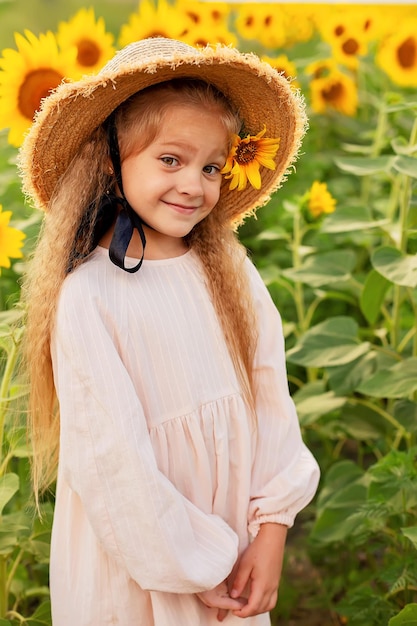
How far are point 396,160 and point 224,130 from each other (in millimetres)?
594

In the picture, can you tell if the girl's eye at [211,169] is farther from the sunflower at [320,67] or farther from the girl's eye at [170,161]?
the sunflower at [320,67]

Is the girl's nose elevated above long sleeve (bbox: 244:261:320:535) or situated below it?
above

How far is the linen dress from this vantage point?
48.5 inches

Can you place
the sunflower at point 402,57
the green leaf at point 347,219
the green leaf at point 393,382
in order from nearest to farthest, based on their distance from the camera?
the green leaf at point 393,382 → the green leaf at point 347,219 → the sunflower at point 402,57

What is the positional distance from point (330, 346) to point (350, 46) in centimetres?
139

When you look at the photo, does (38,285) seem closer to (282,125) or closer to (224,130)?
(224,130)

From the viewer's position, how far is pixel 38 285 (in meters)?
1.31

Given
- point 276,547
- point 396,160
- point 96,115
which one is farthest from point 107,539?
point 396,160

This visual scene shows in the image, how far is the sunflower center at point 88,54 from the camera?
2.13 m

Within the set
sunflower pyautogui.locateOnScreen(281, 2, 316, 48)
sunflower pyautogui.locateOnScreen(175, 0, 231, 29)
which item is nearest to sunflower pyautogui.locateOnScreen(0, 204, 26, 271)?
sunflower pyautogui.locateOnScreen(175, 0, 231, 29)

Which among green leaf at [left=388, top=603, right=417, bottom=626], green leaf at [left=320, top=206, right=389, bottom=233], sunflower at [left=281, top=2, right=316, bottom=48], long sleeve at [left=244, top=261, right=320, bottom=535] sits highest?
sunflower at [left=281, top=2, right=316, bottom=48]

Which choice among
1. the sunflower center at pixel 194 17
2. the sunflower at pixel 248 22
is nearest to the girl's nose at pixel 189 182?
the sunflower center at pixel 194 17

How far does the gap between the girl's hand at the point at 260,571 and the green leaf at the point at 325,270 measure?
0.80m

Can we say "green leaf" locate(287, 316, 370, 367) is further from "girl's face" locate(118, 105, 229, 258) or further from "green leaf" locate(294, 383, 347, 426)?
"girl's face" locate(118, 105, 229, 258)
